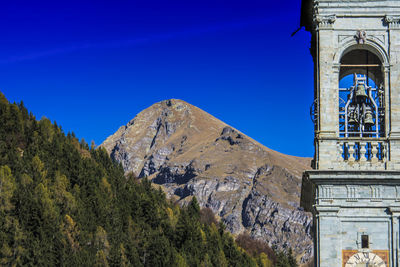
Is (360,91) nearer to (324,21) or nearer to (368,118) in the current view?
(368,118)

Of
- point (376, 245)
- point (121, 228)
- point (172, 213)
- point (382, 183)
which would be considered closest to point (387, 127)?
point (382, 183)

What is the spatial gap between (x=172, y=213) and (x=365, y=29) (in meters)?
94.4

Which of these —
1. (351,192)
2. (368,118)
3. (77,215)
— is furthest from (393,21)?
(77,215)

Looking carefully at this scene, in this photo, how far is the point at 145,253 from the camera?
9844cm

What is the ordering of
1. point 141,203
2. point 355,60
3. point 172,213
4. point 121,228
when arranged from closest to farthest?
point 355,60
point 121,228
point 141,203
point 172,213

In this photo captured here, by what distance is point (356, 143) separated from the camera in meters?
28.2

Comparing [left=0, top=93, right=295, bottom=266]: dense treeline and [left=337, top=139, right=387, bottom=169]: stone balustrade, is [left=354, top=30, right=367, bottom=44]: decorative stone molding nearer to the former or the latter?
[left=337, top=139, right=387, bottom=169]: stone balustrade

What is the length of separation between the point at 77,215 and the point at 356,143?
238 ft

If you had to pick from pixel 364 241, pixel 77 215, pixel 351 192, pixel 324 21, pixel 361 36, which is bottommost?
pixel 364 241

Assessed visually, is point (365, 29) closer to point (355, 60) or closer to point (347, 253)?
point (355, 60)

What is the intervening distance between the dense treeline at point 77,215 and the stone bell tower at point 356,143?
180 feet

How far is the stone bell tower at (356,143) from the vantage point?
26906 mm

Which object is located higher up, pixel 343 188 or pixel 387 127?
pixel 387 127

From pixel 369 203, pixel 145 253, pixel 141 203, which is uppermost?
pixel 141 203
